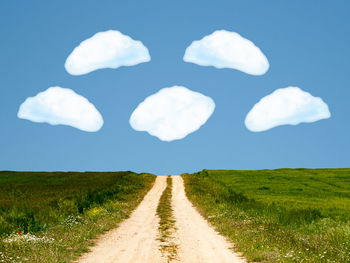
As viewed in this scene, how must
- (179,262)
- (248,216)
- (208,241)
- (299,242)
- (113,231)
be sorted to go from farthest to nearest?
(248,216), (113,231), (208,241), (299,242), (179,262)

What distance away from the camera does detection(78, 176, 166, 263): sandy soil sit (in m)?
11.1

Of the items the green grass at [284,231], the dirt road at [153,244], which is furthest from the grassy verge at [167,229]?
the green grass at [284,231]

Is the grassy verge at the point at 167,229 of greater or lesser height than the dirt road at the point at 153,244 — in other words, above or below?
above

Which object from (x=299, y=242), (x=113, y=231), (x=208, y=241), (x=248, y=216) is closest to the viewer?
(x=299, y=242)

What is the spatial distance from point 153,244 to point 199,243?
1.93 metres

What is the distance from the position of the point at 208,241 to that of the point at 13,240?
748cm

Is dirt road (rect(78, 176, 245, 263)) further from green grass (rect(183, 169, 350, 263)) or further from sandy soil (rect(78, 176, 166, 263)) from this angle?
green grass (rect(183, 169, 350, 263))

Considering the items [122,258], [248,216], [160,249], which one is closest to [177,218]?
[248,216]

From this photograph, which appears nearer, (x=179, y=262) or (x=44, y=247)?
(x=179, y=262)

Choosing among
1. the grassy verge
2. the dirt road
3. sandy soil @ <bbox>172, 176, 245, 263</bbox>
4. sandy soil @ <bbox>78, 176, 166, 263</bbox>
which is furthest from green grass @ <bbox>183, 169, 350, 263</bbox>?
sandy soil @ <bbox>78, 176, 166, 263</bbox>

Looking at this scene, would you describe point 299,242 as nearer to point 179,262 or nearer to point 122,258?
point 179,262

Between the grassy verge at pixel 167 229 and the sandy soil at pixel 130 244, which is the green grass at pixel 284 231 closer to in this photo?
the grassy verge at pixel 167 229

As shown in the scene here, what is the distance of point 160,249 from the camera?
12.3 m

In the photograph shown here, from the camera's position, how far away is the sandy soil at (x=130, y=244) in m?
11.1
